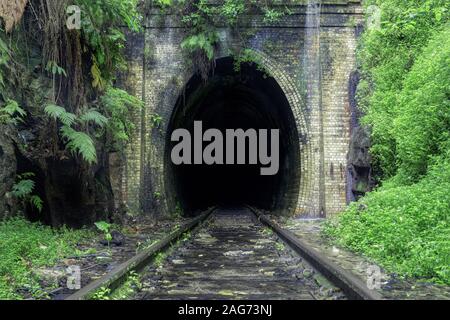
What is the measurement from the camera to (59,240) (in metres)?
6.94

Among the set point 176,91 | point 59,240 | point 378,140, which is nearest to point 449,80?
point 378,140

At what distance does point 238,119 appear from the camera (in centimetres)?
2598

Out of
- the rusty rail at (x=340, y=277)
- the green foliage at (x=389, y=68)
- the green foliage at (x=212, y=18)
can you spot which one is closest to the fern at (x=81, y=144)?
the rusty rail at (x=340, y=277)

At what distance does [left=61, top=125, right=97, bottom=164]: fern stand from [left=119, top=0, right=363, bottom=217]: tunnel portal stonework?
5.69m

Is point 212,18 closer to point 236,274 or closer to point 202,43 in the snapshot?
point 202,43

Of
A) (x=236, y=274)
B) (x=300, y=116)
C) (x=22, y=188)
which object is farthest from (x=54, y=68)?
(x=300, y=116)

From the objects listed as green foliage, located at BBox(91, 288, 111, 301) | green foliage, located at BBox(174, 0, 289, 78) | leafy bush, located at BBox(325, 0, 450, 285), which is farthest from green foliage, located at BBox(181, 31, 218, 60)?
green foliage, located at BBox(91, 288, 111, 301)

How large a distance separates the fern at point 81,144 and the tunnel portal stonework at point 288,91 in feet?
18.7

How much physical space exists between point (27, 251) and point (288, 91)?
350 inches

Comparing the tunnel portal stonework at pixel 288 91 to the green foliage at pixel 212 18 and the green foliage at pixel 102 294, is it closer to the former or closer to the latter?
the green foliage at pixel 212 18

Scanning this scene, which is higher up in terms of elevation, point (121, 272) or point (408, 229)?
point (408, 229)

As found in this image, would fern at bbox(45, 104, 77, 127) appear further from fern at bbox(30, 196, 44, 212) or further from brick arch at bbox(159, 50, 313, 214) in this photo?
brick arch at bbox(159, 50, 313, 214)

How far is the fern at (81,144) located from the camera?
6.74 m
